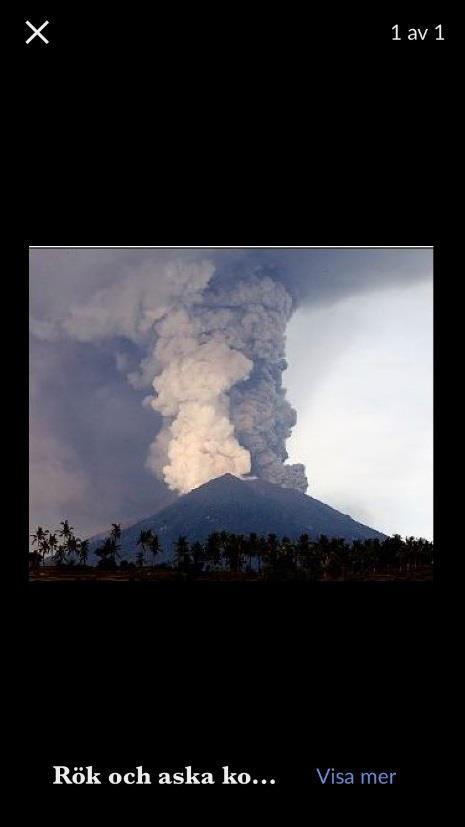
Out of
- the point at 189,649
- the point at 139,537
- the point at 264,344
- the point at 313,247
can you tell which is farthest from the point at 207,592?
the point at 264,344

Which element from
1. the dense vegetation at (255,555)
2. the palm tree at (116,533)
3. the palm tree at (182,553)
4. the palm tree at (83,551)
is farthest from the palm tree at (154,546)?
the palm tree at (83,551)

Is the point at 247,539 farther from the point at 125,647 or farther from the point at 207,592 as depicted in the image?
the point at 125,647

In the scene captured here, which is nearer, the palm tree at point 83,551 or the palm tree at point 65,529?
Answer: the palm tree at point 65,529

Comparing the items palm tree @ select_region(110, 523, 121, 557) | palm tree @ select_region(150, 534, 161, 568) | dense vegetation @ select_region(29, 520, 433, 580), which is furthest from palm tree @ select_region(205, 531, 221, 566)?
palm tree @ select_region(110, 523, 121, 557)

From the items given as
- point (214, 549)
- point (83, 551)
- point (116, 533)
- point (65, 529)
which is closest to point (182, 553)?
point (214, 549)

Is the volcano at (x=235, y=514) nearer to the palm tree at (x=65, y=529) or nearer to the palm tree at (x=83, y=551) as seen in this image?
the palm tree at (x=83, y=551)

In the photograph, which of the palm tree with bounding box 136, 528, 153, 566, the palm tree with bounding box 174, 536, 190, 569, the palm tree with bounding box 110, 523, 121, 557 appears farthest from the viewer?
the palm tree with bounding box 136, 528, 153, 566

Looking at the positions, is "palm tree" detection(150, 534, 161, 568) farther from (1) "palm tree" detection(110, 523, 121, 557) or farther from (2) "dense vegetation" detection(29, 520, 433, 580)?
(1) "palm tree" detection(110, 523, 121, 557)
